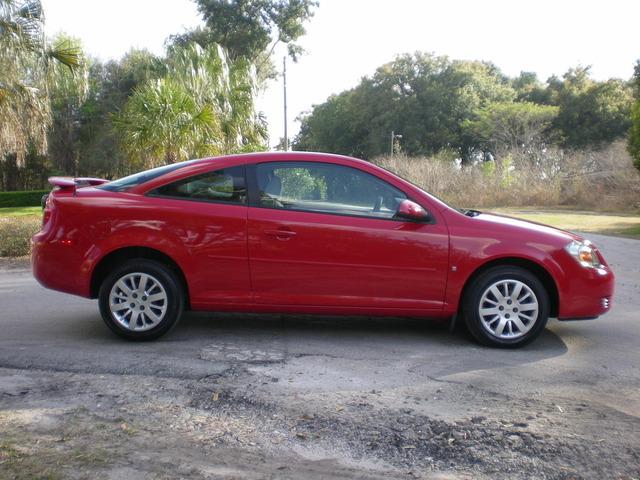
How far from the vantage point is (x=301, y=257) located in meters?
5.26

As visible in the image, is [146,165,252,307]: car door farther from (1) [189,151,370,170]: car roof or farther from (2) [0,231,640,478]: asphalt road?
(2) [0,231,640,478]: asphalt road

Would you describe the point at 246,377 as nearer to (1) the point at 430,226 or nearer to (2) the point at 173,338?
(2) the point at 173,338

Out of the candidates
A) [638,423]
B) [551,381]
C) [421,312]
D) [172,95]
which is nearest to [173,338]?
[421,312]

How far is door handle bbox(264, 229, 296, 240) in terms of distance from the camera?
5246mm

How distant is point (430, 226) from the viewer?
5.29 meters

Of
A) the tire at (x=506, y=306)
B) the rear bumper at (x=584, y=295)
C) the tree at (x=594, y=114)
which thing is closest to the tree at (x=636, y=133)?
the rear bumper at (x=584, y=295)

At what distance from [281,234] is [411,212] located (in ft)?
3.60

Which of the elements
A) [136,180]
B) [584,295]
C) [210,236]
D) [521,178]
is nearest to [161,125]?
[136,180]

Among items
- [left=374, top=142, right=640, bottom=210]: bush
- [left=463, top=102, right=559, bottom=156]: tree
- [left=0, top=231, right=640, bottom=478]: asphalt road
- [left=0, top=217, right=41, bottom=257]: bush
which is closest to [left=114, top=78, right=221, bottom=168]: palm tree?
[left=0, top=217, right=41, bottom=257]: bush

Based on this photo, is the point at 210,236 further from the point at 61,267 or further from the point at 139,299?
the point at 61,267

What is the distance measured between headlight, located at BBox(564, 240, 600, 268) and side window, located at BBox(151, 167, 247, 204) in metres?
2.82

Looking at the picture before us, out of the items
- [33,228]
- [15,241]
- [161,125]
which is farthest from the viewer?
[161,125]

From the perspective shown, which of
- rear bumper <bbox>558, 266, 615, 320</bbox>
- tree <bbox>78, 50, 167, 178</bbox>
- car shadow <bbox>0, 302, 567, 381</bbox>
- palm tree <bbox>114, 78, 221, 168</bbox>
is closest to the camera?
car shadow <bbox>0, 302, 567, 381</bbox>

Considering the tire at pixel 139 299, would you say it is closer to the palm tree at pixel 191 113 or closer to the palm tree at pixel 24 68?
the palm tree at pixel 191 113
